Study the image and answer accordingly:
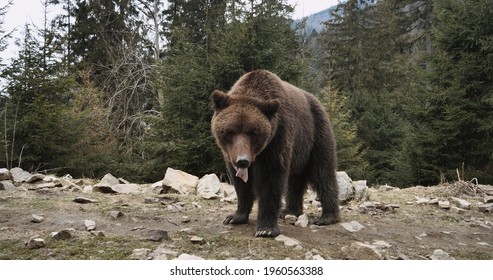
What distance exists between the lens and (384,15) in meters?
27.9

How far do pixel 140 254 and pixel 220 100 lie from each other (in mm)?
1796

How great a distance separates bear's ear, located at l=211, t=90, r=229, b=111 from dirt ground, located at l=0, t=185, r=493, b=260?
138cm

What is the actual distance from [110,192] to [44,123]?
22.1 feet

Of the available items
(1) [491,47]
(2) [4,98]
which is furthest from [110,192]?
(1) [491,47]

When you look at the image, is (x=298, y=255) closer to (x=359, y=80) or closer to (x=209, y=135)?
(x=209, y=135)

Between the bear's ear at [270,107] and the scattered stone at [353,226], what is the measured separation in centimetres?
175

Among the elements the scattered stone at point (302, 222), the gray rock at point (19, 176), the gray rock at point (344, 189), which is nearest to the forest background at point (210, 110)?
the gray rock at point (19, 176)

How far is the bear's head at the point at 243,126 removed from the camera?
4.22 metres

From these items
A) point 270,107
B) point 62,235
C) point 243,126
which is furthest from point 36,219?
point 270,107

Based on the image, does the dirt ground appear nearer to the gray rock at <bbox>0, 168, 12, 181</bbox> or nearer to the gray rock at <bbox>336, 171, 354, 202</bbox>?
the gray rock at <bbox>336, 171, 354, 202</bbox>

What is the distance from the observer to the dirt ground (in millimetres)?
3881

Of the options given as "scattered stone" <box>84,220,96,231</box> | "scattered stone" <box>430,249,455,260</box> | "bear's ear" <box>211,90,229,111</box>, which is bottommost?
"scattered stone" <box>430,249,455,260</box>

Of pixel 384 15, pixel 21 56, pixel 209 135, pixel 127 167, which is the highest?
pixel 384 15

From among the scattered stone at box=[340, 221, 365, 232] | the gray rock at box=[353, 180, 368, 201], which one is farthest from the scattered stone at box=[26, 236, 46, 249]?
the gray rock at box=[353, 180, 368, 201]
